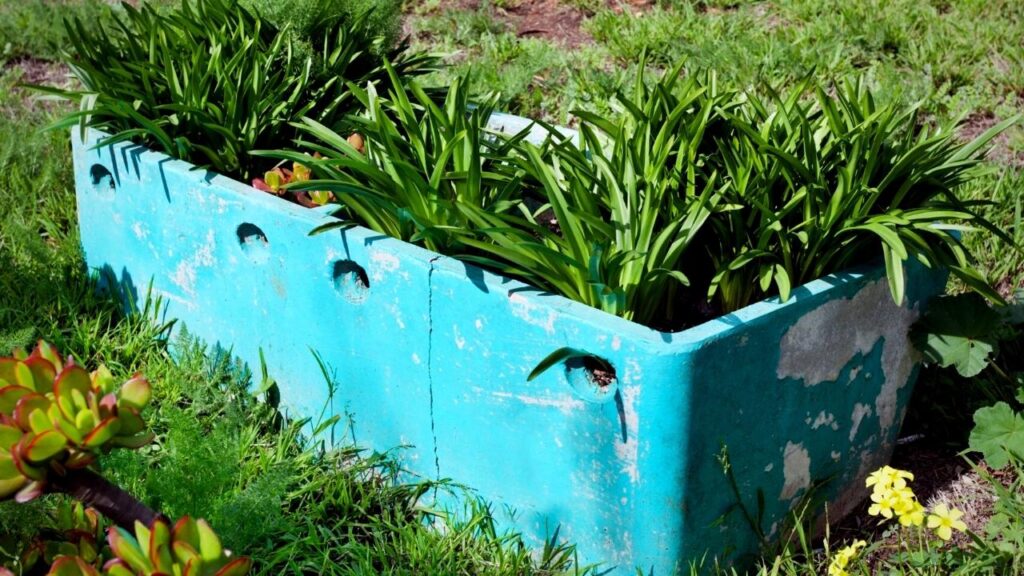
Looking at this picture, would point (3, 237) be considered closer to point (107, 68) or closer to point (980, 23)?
point (107, 68)

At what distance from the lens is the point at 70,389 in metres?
1.29

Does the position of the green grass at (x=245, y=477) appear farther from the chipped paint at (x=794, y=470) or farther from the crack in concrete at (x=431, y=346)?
the chipped paint at (x=794, y=470)

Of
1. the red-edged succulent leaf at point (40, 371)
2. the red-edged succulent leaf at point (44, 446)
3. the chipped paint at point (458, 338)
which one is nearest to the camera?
the red-edged succulent leaf at point (44, 446)

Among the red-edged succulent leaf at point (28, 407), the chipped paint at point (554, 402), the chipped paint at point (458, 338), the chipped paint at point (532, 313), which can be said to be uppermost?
the red-edged succulent leaf at point (28, 407)

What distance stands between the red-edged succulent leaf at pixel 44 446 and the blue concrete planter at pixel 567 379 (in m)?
1.05

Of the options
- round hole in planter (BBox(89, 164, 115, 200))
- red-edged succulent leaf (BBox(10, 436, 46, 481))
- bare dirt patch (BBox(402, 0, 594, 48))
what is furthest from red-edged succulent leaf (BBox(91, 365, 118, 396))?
bare dirt patch (BBox(402, 0, 594, 48))

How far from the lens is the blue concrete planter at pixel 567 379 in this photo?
2084 mm

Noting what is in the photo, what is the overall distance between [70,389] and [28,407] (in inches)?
1.9

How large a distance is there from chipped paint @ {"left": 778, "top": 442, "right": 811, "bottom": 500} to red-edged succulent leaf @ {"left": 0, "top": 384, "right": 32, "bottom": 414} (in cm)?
153

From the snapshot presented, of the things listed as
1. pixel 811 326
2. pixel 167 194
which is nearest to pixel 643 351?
pixel 811 326

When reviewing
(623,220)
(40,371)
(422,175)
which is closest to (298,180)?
→ (422,175)

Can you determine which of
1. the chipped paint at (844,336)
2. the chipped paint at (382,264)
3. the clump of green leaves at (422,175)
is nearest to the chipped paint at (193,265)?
the clump of green leaves at (422,175)

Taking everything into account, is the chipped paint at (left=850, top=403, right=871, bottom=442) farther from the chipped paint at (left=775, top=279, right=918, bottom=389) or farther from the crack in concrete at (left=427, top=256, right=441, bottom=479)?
the crack in concrete at (left=427, top=256, right=441, bottom=479)

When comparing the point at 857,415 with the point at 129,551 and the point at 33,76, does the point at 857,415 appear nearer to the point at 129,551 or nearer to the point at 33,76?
the point at 129,551
